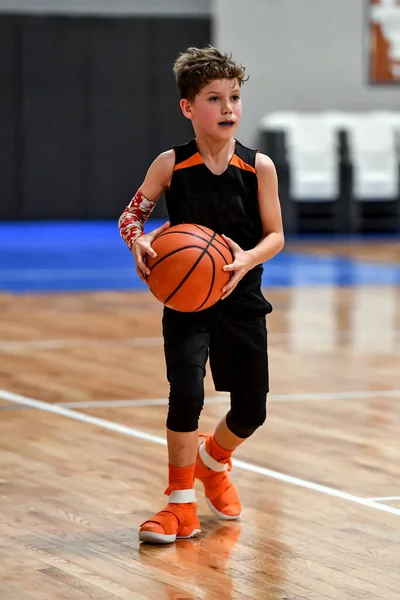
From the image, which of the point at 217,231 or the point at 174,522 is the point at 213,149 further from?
the point at 174,522

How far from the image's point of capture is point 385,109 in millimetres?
16641

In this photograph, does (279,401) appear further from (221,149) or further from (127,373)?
(221,149)

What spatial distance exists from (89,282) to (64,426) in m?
5.49

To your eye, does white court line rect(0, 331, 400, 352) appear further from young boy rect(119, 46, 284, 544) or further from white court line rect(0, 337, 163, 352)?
young boy rect(119, 46, 284, 544)

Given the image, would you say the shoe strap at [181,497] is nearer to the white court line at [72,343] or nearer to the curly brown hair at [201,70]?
the curly brown hair at [201,70]

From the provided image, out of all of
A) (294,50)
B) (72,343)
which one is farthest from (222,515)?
(294,50)

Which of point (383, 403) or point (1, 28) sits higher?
point (1, 28)

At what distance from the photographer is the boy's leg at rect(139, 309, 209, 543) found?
11.7 ft

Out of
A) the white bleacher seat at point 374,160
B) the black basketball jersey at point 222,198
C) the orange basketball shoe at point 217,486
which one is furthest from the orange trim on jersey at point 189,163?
the white bleacher seat at point 374,160

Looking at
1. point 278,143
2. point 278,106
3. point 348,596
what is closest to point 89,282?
point 278,143

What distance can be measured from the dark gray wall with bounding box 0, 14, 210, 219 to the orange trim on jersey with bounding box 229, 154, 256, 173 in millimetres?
13094

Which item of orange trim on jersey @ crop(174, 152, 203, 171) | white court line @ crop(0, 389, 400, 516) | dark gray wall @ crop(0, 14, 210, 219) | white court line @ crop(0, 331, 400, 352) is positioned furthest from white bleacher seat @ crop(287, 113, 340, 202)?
orange trim on jersey @ crop(174, 152, 203, 171)

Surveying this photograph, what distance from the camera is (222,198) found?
12.0 feet

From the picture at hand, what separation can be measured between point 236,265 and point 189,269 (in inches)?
5.1
